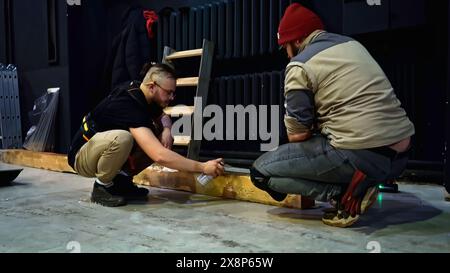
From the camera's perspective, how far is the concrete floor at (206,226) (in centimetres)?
152

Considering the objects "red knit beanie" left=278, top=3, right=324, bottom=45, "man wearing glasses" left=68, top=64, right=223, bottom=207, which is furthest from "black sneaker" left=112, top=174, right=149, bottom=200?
"red knit beanie" left=278, top=3, right=324, bottom=45

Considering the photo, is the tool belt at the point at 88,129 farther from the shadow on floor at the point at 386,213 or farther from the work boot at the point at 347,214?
the work boot at the point at 347,214

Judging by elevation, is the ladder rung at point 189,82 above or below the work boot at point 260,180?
above

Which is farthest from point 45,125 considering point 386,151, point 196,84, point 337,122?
point 386,151

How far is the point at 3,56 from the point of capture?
5430mm

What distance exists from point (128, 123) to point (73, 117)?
8.15 feet

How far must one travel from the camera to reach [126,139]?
7.14 ft

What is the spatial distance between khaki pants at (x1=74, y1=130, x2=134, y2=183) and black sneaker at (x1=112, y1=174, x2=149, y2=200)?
0.14m

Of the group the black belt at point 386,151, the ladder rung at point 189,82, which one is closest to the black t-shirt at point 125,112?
the black belt at point 386,151

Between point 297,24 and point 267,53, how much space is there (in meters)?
1.79

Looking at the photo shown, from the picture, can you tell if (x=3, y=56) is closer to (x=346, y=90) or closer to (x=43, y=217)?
(x=43, y=217)

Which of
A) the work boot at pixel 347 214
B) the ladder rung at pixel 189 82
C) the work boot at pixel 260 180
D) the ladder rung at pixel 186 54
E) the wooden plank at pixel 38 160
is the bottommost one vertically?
the wooden plank at pixel 38 160

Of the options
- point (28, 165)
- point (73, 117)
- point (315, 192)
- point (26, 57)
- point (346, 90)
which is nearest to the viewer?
point (346, 90)
